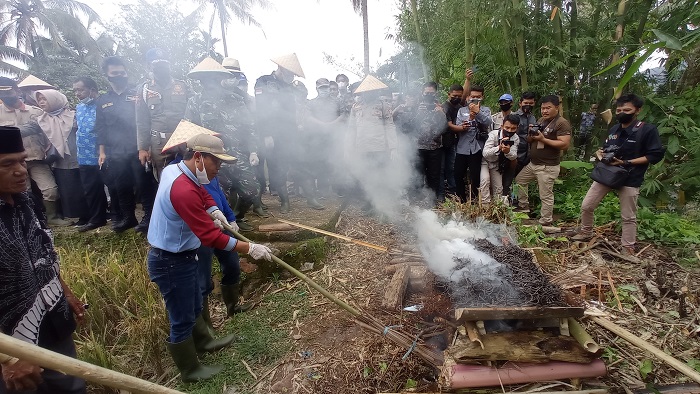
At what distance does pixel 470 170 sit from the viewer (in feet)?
20.8

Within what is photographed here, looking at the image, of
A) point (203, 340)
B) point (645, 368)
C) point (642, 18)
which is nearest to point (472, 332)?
point (645, 368)

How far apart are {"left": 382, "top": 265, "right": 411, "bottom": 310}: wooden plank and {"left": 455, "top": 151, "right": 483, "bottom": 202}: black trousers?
2.63m

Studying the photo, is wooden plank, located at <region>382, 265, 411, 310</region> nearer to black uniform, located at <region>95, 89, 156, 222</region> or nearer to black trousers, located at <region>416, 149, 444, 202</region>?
black trousers, located at <region>416, 149, 444, 202</region>

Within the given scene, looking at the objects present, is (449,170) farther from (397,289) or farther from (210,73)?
(210,73)

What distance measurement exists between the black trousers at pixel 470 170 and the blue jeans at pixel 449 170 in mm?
165

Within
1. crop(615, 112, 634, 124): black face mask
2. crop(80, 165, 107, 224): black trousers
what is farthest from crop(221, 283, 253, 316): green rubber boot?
crop(615, 112, 634, 124): black face mask

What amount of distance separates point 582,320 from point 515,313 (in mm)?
1086

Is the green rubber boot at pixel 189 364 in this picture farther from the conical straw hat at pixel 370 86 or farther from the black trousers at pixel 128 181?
the conical straw hat at pixel 370 86

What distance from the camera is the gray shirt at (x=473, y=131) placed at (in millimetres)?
6082

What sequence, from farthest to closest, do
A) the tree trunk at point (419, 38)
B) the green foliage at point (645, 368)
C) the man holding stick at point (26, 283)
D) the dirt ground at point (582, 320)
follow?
the tree trunk at point (419, 38)
the dirt ground at point (582, 320)
the green foliage at point (645, 368)
the man holding stick at point (26, 283)

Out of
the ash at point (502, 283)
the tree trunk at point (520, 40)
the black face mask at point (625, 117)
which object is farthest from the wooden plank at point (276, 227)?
the tree trunk at point (520, 40)


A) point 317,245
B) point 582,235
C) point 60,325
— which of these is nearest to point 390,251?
point 317,245

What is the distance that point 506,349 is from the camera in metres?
2.55

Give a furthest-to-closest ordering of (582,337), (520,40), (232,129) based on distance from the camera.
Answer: (520,40), (232,129), (582,337)
